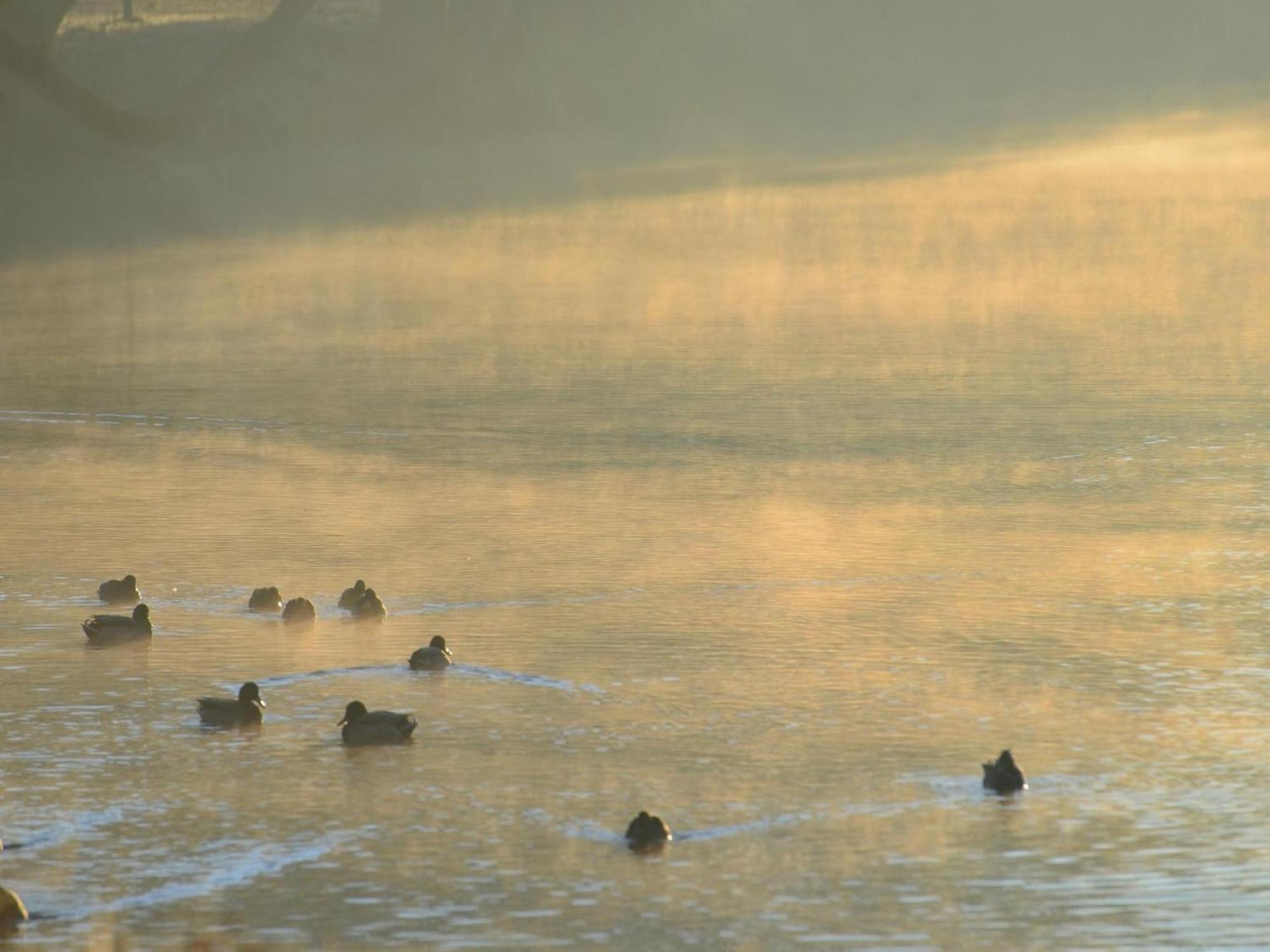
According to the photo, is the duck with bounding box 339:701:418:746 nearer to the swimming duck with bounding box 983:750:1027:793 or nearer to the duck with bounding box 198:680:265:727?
the duck with bounding box 198:680:265:727

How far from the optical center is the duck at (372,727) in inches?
463

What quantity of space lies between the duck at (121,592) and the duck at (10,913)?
5127 mm

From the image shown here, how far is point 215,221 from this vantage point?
134ft

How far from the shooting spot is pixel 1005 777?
36.1 ft

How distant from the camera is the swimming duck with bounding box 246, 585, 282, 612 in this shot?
14.5 m

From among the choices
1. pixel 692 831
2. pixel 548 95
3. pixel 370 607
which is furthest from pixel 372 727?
pixel 548 95

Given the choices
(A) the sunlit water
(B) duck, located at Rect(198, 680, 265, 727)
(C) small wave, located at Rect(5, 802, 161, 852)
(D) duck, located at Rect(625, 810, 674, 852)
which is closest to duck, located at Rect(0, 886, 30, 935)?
(A) the sunlit water

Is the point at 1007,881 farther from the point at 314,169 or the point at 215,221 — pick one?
the point at 314,169

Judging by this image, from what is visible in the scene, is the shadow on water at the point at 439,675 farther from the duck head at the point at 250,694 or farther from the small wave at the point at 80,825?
the small wave at the point at 80,825

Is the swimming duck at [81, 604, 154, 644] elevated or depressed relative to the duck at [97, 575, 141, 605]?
depressed

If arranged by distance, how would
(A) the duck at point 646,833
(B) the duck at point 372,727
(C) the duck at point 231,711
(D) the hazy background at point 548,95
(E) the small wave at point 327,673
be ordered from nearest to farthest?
(A) the duck at point 646,833 → (B) the duck at point 372,727 → (C) the duck at point 231,711 → (E) the small wave at point 327,673 → (D) the hazy background at point 548,95

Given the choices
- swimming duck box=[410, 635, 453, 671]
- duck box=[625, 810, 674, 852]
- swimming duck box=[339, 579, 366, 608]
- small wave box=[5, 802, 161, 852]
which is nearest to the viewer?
duck box=[625, 810, 674, 852]

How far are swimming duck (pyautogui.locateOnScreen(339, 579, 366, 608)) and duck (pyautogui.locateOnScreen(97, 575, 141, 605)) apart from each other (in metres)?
1.10

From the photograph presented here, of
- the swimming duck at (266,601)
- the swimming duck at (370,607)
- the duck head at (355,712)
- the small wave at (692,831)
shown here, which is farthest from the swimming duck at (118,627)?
the small wave at (692,831)
